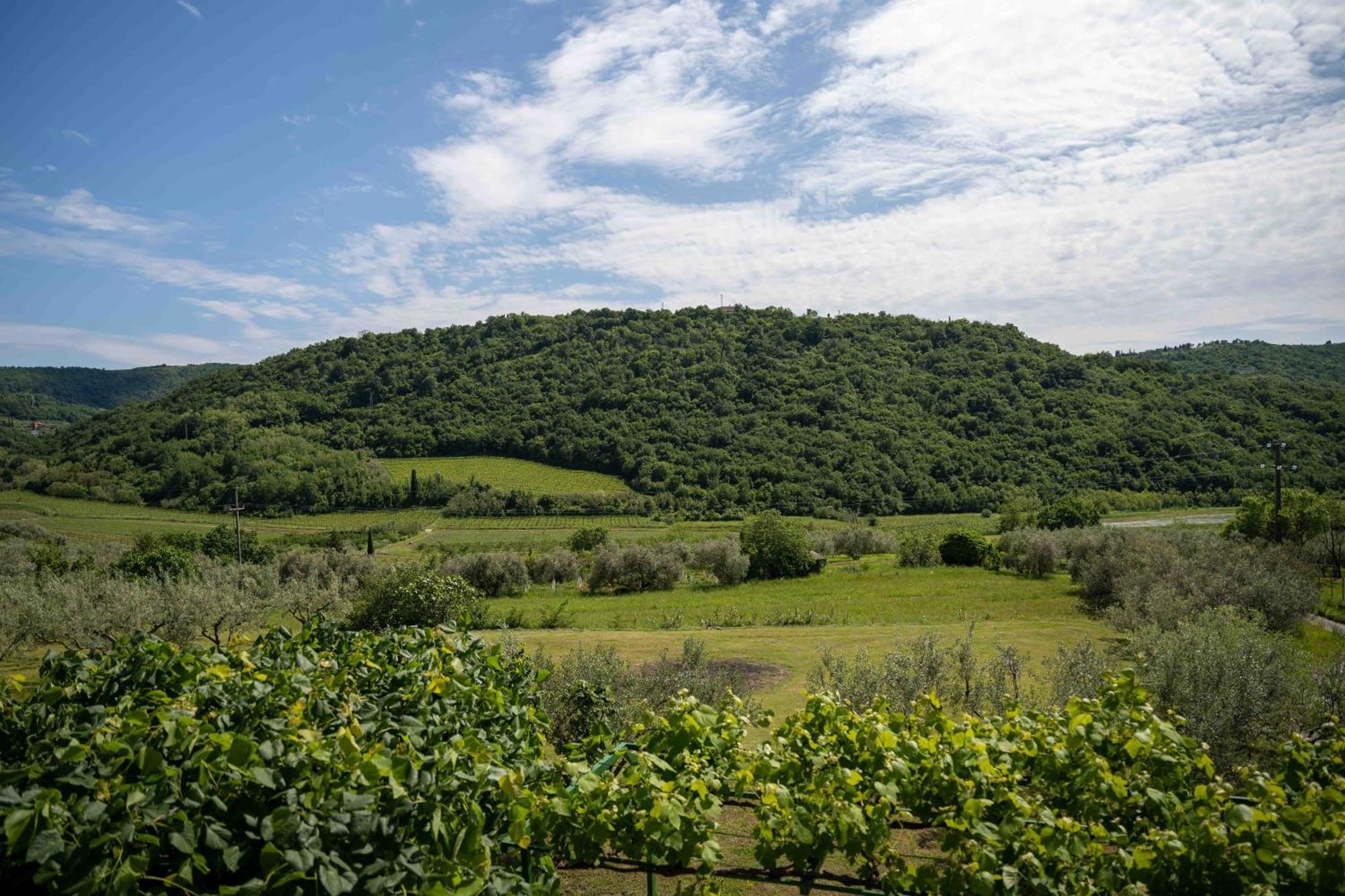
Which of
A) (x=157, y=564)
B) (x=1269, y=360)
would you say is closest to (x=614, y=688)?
(x=157, y=564)

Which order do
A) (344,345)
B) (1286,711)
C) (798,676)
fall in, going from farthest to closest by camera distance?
1. (344,345)
2. (798,676)
3. (1286,711)

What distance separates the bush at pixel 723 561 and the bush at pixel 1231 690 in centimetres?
3237

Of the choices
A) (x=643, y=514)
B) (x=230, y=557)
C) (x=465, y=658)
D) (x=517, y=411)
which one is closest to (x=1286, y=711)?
(x=465, y=658)

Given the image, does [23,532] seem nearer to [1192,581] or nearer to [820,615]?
[820,615]

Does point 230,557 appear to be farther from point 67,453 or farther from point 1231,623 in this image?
point 67,453

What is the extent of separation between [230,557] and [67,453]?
227 feet

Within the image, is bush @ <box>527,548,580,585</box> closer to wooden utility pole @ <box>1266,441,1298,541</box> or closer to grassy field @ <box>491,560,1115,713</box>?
grassy field @ <box>491,560,1115,713</box>

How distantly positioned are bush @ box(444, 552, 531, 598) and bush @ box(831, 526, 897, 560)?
25.2m

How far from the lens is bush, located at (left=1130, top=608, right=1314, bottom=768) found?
11.8 meters

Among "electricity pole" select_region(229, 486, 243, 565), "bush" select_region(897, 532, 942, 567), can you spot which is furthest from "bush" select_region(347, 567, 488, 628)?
"bush" select_region(897, 532, 942, 567)

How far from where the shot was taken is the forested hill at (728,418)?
82.1 metres

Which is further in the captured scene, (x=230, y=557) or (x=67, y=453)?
(x=67, y=453)

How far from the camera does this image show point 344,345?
412ft

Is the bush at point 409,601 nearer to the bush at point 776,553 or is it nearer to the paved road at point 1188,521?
the bush at point 776,553
